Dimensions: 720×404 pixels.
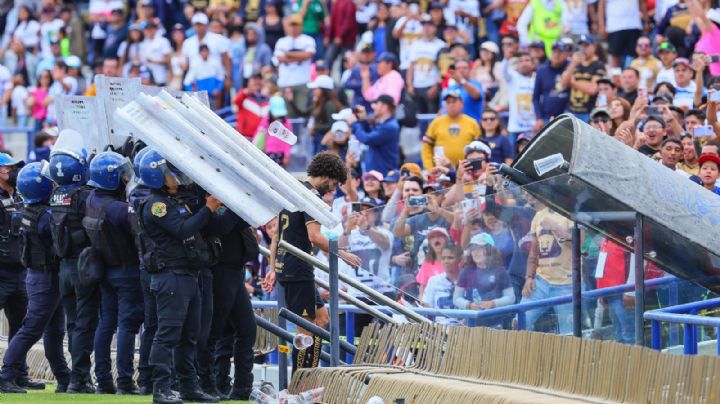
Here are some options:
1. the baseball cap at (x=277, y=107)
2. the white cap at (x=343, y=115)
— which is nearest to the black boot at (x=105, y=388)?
the white cap at (x=343, y=115)

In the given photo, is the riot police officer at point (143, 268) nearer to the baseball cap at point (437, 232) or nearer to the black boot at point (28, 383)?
the black boot at point (28, 383)

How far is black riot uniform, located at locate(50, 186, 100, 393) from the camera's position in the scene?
36.5ft

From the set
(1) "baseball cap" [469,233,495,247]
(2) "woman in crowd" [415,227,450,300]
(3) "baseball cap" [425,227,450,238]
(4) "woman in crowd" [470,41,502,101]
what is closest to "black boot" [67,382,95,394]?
(2) "woman in crowd" [415,227,450,300]

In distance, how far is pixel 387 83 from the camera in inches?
743

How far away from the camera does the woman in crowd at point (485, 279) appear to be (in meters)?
9.48

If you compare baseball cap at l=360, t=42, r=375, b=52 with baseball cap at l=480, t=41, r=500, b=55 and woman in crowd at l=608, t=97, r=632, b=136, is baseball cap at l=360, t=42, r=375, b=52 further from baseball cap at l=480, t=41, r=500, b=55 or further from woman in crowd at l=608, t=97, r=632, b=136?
woman in crowd at l=608, t=97, r=632, b=136

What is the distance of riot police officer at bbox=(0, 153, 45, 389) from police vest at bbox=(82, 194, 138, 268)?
3.90ft

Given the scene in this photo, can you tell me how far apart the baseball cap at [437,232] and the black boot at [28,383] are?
3.96 metres

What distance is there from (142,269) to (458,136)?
6949 mm

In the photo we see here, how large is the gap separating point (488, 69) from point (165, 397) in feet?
34.0

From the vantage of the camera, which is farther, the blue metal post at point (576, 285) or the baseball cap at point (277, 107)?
the baseball cap at point (277, 107)

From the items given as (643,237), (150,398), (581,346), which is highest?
(643,237)

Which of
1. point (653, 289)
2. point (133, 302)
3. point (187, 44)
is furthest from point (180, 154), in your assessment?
point (187, 44)

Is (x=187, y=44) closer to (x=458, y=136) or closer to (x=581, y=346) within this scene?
(x=458, y=136)
